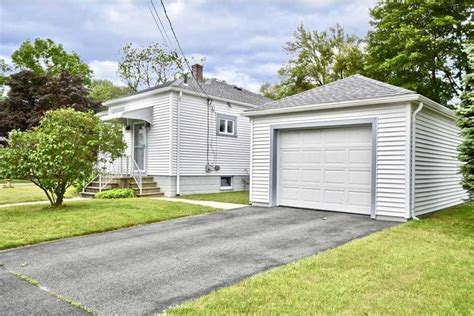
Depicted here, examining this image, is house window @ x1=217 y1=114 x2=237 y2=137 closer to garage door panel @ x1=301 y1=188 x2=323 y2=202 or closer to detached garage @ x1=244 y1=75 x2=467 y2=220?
detached garage @ x1=244 y1=75 x2=467 y2=220

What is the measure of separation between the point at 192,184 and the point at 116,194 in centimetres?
315

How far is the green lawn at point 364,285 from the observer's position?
3326 mm

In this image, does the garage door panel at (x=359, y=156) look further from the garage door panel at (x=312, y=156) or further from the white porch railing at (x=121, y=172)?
the white porch railing at (x=121, y=172)

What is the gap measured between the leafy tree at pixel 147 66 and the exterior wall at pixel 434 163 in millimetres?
26703

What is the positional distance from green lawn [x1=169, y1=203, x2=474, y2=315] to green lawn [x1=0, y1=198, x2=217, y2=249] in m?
4.38

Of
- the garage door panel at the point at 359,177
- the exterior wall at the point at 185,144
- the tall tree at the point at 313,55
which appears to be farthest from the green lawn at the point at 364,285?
the tall tree at the point at 313,55

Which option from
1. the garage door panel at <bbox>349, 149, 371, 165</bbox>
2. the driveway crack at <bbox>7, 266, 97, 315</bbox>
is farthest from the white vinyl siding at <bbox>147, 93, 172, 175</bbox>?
the driveway crack at <bbox>7, 266, 97, 315</bbox>

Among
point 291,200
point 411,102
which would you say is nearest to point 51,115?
point 291,200

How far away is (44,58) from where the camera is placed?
3944 centimetres

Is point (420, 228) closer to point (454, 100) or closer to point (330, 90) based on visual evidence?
point (330, 90)

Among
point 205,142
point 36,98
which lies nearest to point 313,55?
point 205,142

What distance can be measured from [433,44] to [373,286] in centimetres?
1901

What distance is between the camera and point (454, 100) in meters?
20.1

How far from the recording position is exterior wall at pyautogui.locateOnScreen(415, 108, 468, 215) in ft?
28.9
